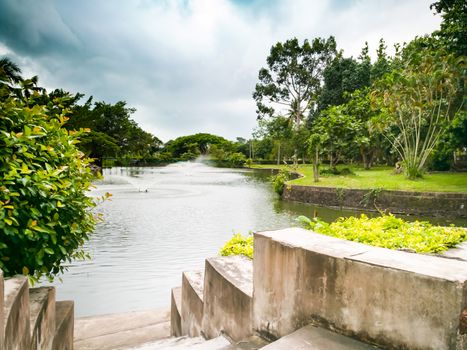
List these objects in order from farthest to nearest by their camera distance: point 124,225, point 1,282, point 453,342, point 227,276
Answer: point 124,225, point 227,276, point 1,282, point 453,342

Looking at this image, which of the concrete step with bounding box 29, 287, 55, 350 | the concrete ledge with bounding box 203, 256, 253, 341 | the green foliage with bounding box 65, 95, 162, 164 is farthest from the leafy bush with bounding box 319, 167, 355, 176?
the green foliage with bounding box 65, 95, 162, 164

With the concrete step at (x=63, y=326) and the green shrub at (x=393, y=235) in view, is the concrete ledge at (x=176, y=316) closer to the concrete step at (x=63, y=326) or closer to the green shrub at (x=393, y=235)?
the green shrub at (x=393, y=235)

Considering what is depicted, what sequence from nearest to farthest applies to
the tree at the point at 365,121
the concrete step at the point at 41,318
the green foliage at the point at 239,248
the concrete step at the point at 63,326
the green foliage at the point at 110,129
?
the concrete step at the point at 41,318
the concrete step at the point at 63,326
the green foliage at the point at 239,248
the tree at the point at 365,121
the green foliage at the point at 110,129

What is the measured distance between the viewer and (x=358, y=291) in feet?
5.12

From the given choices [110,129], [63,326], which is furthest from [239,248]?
[110,129]

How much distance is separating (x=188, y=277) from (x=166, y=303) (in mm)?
1911

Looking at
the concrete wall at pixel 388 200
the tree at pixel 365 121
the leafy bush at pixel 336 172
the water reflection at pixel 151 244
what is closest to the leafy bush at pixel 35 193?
the water reflection at pixel 151 244

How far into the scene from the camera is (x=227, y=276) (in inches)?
97.3

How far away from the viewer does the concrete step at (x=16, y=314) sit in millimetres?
1667

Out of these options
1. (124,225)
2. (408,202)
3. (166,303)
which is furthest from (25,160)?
(408,202)

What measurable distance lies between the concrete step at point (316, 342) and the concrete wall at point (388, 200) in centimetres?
1214

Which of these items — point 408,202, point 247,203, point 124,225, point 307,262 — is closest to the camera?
point 307,262

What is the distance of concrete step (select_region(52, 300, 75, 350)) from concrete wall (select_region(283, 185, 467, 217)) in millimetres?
11871

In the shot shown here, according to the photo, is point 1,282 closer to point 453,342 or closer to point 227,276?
point 227,276
